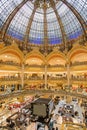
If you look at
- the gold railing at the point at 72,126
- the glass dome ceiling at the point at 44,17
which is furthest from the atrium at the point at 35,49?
the gold railing at the point at 72,126

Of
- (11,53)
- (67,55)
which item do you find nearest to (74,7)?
(67,55)

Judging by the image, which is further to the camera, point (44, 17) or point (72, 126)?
point (44, 17)

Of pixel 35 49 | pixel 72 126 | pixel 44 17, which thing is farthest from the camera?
pixel 35 49

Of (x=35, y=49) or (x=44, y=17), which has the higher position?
(x=44, y=17)

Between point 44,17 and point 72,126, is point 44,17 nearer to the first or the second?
point 44,17

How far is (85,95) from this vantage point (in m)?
33.7

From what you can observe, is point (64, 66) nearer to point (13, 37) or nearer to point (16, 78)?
point (16, 78)

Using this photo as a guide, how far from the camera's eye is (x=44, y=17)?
158 feet

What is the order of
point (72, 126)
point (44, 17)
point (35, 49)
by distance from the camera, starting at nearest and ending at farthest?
point (72, 126) → point (44, 17) → point (35, 49)

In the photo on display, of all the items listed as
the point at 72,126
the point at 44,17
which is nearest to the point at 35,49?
the point at 44,17

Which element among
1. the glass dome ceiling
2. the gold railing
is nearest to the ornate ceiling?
the glass dome ceiling

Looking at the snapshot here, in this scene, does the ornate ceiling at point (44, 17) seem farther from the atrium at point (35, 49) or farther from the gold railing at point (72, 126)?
the gold railing at point (72, 126)

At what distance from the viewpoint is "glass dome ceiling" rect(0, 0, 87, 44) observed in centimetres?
4153

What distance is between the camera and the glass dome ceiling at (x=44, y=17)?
41531mm
